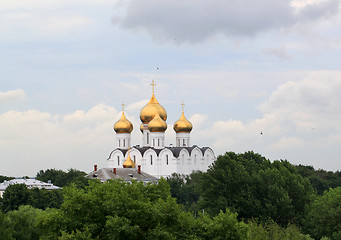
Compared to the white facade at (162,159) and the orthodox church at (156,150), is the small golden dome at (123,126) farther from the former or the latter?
the white facade at (162,159)

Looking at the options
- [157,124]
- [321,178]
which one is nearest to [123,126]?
[157,124]

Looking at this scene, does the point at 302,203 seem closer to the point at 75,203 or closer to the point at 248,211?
the point at 248,211

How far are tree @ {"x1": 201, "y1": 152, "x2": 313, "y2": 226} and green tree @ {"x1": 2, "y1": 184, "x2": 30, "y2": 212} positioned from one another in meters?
16.1

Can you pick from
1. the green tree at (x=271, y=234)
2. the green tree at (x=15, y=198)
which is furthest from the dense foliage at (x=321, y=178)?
the green tree at (x=271, y=234)

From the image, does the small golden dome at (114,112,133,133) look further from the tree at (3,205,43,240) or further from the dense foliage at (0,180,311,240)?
the dense foliage at (0,180,311,240)

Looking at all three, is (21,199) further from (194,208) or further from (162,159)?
(162,159)

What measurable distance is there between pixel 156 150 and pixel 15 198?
128 feet

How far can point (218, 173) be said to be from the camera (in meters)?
52.8

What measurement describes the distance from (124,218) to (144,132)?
71693 mm

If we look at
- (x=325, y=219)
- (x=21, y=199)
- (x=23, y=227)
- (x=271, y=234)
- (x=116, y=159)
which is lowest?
(x=271, y=234)

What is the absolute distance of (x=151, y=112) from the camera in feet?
322

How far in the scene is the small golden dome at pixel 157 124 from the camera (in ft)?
311

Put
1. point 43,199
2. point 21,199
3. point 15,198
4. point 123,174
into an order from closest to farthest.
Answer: point 15,198
point 21,199
point 43,199
point 123,174

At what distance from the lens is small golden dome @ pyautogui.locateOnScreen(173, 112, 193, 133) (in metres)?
98.5
